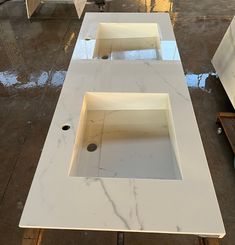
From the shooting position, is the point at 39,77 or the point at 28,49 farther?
the point at 28,49

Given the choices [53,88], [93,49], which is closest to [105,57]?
[93,49]

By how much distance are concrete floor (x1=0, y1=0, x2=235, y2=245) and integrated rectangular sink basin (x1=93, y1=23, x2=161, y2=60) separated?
0.60m

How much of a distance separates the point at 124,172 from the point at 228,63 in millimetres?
1535

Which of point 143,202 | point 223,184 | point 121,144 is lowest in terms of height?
point 223,184

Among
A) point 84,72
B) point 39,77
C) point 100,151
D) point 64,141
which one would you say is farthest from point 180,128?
point 39,77

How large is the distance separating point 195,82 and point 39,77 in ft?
5.12

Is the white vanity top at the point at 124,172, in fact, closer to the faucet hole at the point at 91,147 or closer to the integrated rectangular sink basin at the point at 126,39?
the faucet hole at the point at 91,147

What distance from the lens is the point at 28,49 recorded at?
3.06 metres

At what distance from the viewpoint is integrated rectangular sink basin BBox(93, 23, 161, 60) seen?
6.83 feet

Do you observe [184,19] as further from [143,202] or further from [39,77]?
[143,202]

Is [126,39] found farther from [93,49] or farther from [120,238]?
[120,238]

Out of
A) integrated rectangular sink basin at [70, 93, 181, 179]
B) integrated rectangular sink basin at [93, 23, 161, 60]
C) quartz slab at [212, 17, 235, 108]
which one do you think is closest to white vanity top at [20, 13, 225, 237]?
integrated rectangular sink basin at [70, 93, 181, 179]

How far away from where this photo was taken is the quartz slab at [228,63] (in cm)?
205

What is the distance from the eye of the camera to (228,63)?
7.06ft
